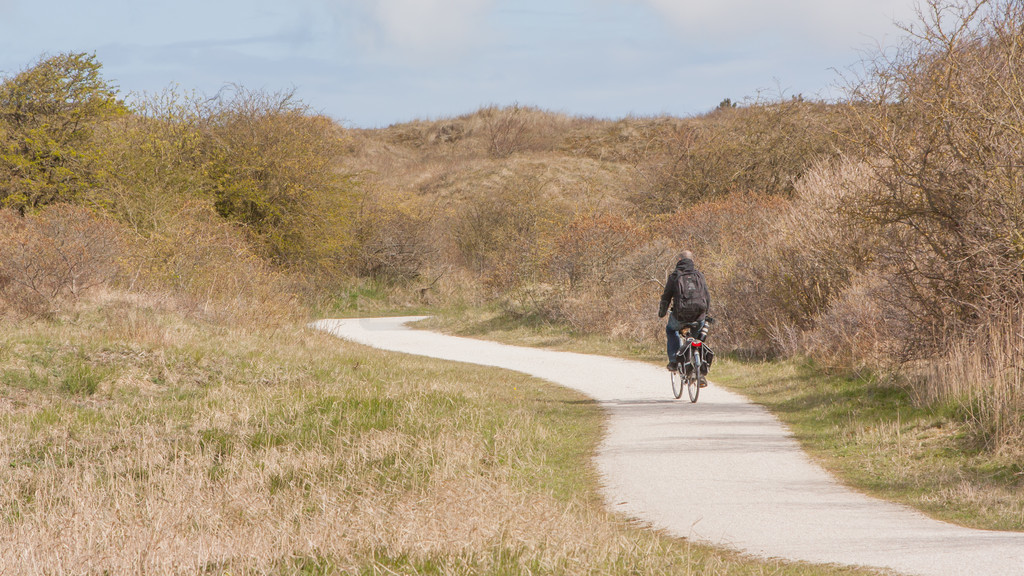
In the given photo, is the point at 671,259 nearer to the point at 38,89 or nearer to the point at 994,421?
the point at 994,421

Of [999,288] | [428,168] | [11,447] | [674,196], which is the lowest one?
[11,447]

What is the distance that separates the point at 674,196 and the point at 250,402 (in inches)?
1043

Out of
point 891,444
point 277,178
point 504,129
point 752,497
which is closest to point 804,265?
point 891,444

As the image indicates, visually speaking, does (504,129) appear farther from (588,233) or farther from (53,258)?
(53,258)

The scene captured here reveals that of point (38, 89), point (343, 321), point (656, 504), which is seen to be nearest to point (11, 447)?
point (656, 504)

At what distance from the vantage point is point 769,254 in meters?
18.3

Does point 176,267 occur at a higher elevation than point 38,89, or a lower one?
lower

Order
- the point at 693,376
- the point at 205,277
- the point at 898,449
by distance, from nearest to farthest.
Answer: the point at 898,449, the point at 693,376, the point at 205,277

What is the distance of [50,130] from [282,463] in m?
20.5

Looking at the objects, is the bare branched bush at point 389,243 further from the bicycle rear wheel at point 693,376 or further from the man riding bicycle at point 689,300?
the bicycle rear wheel at point 693,376

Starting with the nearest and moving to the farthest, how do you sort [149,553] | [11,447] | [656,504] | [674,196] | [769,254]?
[149,553] → [656,504] → [11,447] → [769,254] → [674,196]

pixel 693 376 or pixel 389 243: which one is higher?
pixel 389 243

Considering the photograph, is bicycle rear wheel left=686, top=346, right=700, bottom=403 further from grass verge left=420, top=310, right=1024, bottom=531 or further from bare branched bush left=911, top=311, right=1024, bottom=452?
bare branched bush left=911, top=311, right=1024, bottom=452

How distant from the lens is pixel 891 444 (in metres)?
10.1
